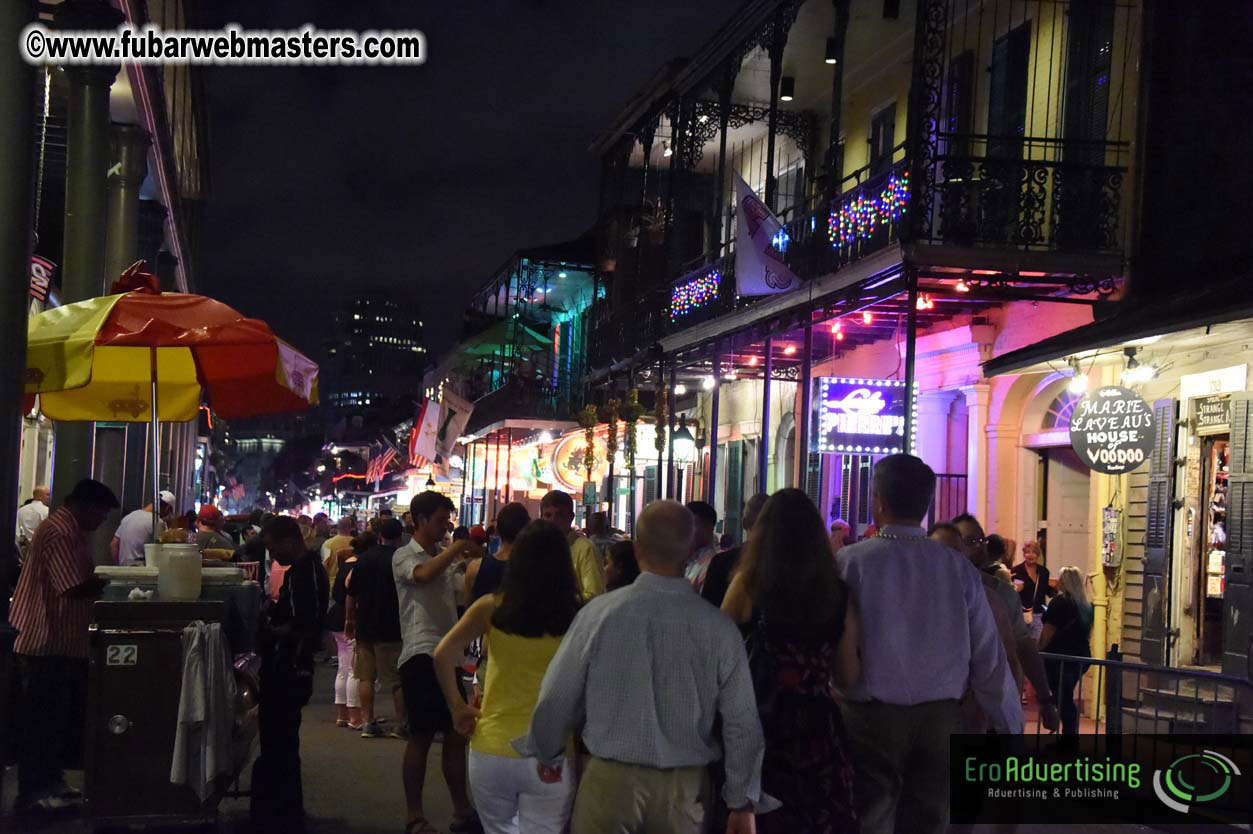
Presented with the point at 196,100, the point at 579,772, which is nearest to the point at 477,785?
the point at 579,772

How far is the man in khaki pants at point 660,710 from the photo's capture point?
4305 millimetres

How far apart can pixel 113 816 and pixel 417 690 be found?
1.88 meters

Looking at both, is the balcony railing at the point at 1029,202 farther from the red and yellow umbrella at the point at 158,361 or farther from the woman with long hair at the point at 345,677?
the woman with long hair at the point at 345,677

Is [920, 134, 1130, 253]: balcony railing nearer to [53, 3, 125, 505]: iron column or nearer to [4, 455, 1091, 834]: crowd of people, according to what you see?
[4, 455, 1091, 834]: crowd of people

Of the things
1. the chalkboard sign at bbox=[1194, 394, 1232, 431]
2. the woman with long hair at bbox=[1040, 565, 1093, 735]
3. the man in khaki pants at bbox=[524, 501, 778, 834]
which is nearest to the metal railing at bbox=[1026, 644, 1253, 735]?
the woman with long hair at bbox=[1040, 565, 1093, 735]

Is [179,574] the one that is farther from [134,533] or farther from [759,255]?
[759,255]

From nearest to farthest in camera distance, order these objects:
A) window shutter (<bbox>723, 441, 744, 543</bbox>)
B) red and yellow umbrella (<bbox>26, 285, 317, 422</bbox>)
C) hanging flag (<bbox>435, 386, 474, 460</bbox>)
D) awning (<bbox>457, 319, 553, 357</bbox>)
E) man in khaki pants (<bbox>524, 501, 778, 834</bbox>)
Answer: man in khaki pants (<bbox>524, 501, 778, 834</bbox>), red and yellow umbrella (<bbox>26, 285, 317, 422</bbox>), window shutter (<bbox>723, 441, 744, 543</bbox>), hanging flag (<bbox>435, 386, 474, 460</bbox>), awning (<bbox>457, 319, 553, 357</bbox>)

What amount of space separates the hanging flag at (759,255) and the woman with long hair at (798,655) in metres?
9.94

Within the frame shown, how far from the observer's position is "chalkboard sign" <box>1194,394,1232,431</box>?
12059mm

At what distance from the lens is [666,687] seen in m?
4.33

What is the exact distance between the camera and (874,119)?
19.7 meters

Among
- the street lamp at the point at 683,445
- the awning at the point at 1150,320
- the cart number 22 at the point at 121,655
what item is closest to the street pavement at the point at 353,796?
the cart number 22 at the point at 121,655

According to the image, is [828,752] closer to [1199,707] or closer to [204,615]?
[204,615]

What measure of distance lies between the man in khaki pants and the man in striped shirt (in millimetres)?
4949
